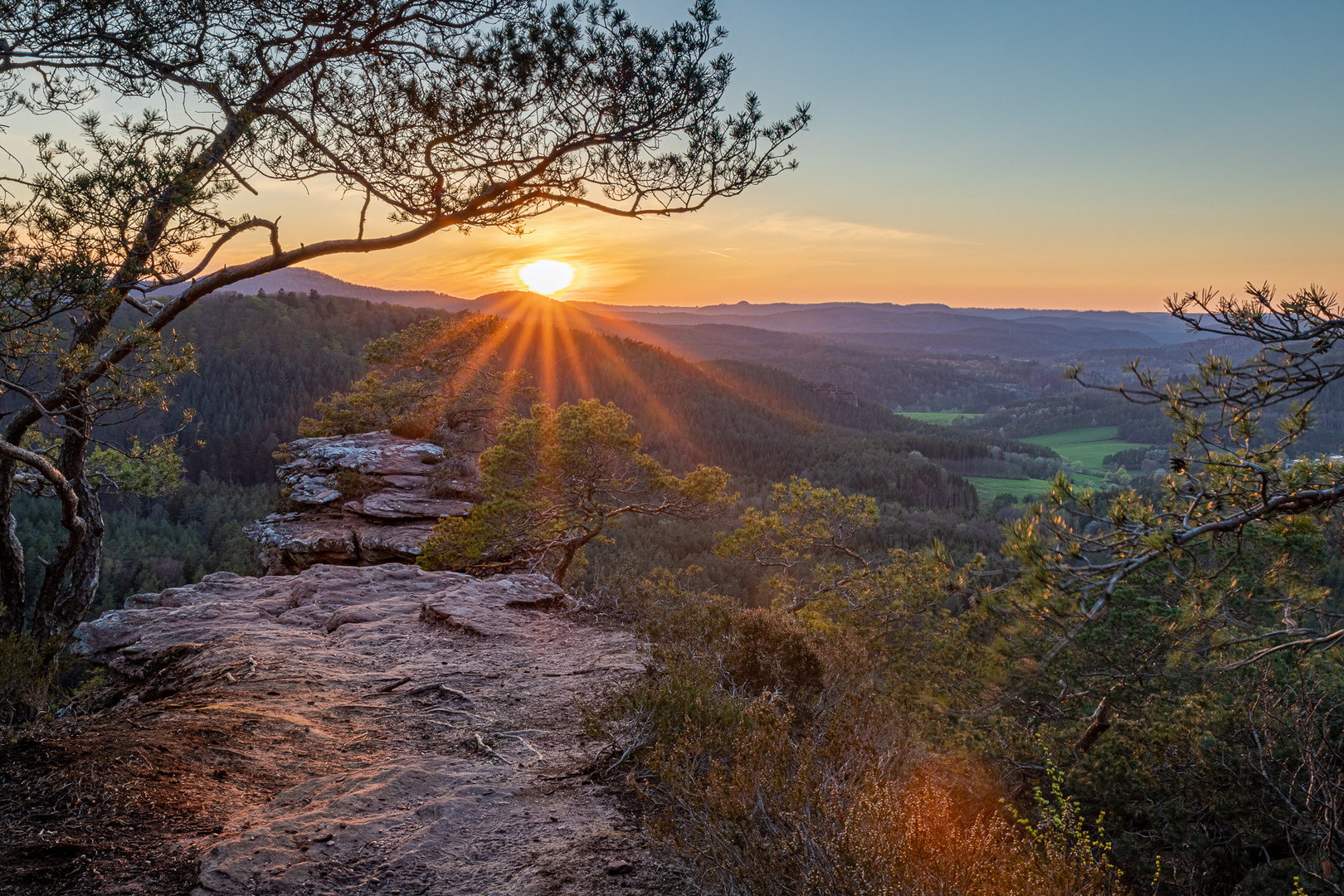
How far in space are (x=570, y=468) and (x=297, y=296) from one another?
96799 mm

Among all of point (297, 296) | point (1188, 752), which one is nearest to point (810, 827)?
point (1188, 752)

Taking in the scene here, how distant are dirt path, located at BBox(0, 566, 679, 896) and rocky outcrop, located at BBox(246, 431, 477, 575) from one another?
19.2 ft

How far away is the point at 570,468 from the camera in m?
13.2

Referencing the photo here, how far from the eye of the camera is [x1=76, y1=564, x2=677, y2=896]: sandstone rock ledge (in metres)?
3.09

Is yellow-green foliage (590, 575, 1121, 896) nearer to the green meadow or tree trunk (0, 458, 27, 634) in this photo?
tree trunk (0, 458, 27, 634)

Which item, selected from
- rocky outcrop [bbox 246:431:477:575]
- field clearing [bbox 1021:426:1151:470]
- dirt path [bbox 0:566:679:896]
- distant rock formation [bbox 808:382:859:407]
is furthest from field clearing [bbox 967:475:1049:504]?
dirt path [bbox 0:566:679:896]

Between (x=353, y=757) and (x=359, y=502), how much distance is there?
12000 mm

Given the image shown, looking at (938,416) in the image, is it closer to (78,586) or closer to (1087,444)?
(1087,444)

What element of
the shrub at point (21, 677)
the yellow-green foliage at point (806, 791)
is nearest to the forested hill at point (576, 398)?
the shrub at point (21, 677)

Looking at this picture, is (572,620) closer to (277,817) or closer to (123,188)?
(277,817)

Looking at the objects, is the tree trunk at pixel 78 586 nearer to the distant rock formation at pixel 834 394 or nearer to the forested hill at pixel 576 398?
the forested hill at pixel 576 398

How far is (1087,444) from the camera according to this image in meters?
126

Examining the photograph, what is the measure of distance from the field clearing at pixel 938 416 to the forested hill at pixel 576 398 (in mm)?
44143

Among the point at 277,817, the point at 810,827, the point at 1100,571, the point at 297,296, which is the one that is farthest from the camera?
the point at 297,296
